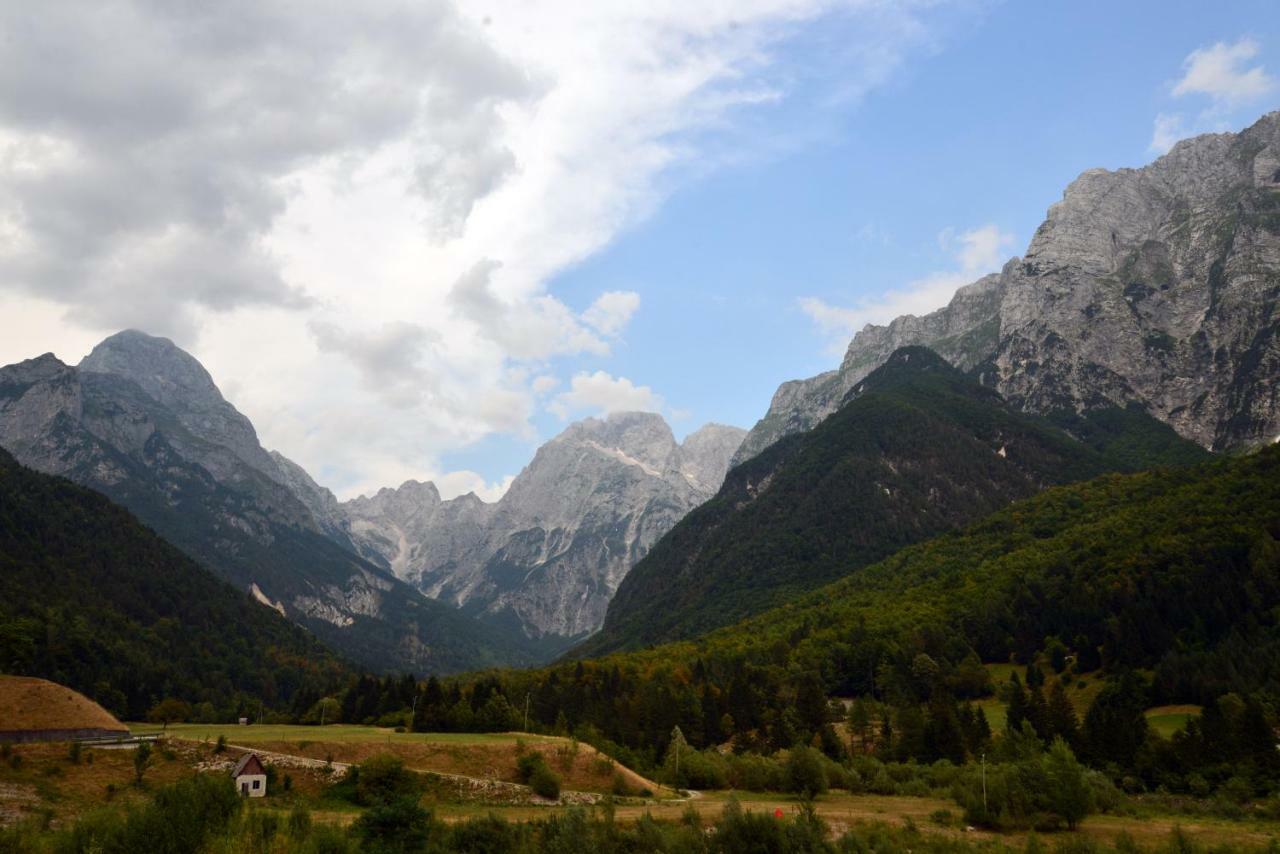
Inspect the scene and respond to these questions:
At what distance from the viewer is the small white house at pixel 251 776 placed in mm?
60112

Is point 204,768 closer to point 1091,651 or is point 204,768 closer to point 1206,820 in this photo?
point 1206,820

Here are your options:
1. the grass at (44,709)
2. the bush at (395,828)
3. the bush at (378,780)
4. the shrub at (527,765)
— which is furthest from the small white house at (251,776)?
the shrub at (527,765)

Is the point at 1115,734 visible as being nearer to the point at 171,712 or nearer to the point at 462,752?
the point at 462,752

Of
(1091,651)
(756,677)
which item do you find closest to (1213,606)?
(1091,651)

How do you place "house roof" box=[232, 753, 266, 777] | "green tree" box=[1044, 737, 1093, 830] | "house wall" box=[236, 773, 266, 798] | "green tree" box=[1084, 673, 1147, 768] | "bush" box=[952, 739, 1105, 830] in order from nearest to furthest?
"green tree" box=[1044, 737, 1093, 830], "bush" box=[952, 739, 1105, 830], "house wall" box=[236, 773, 266, 798], "house roof" box=[232, 753, 266, 777], "green tree" box=[1084, 673, 1147, 768]

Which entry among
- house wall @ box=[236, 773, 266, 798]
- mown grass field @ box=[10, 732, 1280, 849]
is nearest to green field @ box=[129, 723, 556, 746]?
mown grass field @ box=[10, 732, 1280, 849]

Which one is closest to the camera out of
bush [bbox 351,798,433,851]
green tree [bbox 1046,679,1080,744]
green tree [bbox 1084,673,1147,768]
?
bush [bbox 351,798,433,851]

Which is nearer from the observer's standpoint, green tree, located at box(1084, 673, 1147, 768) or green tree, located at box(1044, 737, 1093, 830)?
green tree, located at box(1044, 737, 1093, 830)

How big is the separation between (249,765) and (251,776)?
839 mm

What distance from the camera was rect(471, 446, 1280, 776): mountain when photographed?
11038 cm

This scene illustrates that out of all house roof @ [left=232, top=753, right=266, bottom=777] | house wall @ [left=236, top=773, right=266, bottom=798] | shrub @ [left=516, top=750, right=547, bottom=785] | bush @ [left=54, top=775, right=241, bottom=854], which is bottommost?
shrub @ [left=516, top=750, right=547, bottom=785]

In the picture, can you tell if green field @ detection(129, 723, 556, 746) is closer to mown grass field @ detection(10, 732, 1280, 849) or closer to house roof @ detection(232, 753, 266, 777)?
mown grass field @ detection(10, 732, 1280, 849)

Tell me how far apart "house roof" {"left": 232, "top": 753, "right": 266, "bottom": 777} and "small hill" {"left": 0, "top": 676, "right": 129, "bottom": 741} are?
1754cm

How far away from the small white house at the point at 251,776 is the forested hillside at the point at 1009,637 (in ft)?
112
